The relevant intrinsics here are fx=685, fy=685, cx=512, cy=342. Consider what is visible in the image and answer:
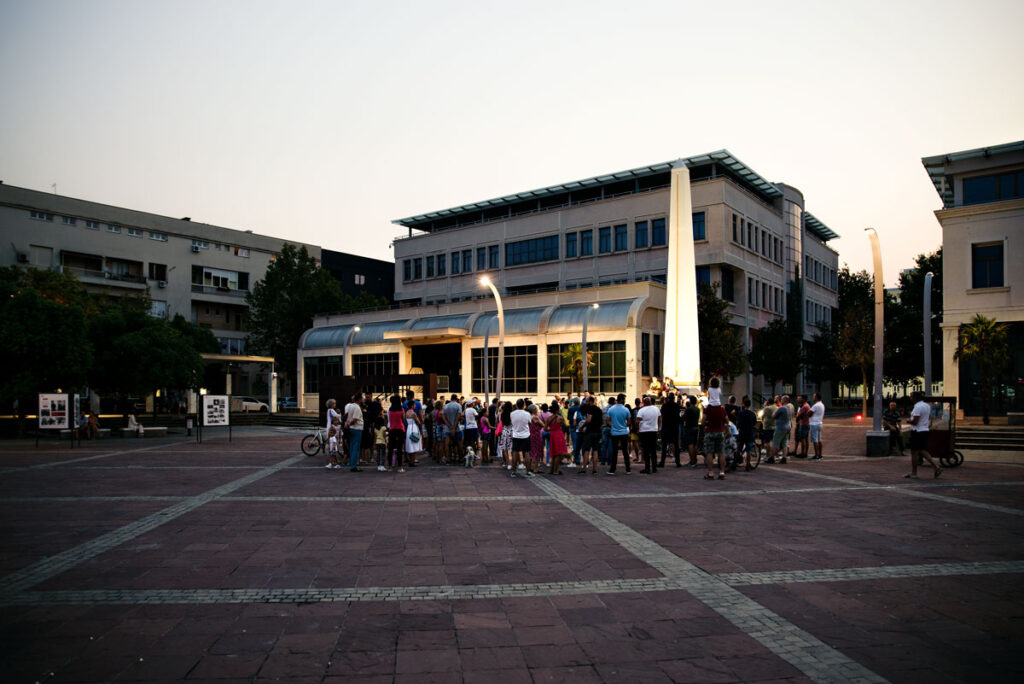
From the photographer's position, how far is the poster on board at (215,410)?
24953 mm

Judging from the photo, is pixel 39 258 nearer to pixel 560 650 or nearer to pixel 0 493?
pixel 0 493

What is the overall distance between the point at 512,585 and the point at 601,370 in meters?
31.2

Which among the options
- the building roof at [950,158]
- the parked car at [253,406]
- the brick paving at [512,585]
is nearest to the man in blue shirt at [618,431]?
the brick paving at [512,585]

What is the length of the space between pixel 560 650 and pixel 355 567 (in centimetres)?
288

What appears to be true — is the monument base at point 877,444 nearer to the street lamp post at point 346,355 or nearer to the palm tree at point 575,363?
the palm tree at point 575,363

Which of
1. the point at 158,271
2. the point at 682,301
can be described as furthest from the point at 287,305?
the point at 682,301

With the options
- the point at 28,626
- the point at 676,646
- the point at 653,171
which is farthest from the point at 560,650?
the point at 653,171

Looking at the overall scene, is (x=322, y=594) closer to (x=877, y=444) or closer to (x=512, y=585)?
(x=512, y=585)

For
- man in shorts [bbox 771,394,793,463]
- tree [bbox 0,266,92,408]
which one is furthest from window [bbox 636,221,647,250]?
tree [bbox 0,266,92,408]

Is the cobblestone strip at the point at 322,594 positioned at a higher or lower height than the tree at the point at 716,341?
lower

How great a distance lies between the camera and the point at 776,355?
4512 cm

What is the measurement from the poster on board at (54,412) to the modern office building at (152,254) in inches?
1049

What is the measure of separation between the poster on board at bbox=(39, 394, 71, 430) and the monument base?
24923mm

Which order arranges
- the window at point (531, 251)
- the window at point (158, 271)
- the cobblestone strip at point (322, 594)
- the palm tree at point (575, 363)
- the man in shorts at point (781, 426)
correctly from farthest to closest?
the window at point (158, 271) < the window at point (531, 251) < the palm tree at point (575, 363) < the man in shorts at point (781, 426) < the cobblestone strip at point (322, 594)
